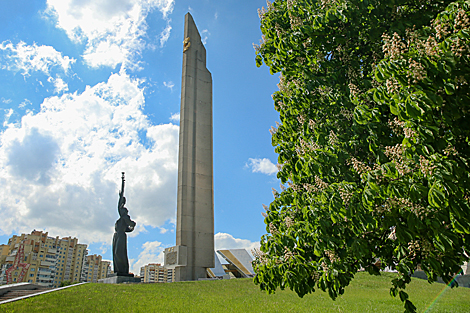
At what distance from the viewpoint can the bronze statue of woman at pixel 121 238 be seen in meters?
20.6

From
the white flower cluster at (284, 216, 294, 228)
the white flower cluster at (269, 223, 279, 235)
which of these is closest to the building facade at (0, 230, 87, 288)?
the white flower cluster at (269, 223, 279, 235)

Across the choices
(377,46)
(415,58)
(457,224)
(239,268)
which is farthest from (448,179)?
(239,268)

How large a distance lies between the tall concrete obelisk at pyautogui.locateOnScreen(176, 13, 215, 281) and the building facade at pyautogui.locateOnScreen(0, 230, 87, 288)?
184ft

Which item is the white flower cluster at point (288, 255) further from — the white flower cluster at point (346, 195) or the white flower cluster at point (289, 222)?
the white flower cluster at point (346, 195)

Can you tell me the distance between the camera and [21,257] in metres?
73.4

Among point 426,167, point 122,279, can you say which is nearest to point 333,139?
point 426,167

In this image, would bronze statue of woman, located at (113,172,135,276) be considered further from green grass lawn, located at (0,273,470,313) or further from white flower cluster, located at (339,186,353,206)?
white flower cluster, located at (339,186,353,206)

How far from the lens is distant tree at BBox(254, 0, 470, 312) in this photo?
3494mm

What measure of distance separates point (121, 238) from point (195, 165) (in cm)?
857

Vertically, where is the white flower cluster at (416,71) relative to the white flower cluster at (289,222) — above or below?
above

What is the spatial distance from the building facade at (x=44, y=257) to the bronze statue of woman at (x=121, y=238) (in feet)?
183

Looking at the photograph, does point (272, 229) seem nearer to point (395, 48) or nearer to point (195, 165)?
point (395, 48)

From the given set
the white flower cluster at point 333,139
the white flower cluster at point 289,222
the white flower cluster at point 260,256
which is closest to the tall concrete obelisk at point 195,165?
the white flower cluster at point 260,256

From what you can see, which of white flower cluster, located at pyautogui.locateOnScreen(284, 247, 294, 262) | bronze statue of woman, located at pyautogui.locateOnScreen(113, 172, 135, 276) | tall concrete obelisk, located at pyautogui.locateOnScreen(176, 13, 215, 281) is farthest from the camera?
tall concrete obelisk, located at pyautogui.locateOnScreen(176, 13, 215, 281)
